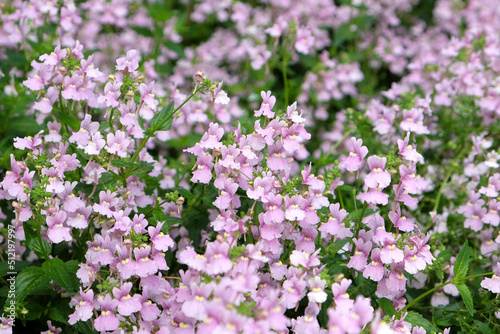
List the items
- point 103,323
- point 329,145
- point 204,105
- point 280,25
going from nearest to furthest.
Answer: point 103,323
point 204,105
point 280,25
point 329,145

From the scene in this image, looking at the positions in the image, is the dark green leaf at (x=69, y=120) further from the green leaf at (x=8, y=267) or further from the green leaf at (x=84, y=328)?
the green leaf at (x=84, y=328)

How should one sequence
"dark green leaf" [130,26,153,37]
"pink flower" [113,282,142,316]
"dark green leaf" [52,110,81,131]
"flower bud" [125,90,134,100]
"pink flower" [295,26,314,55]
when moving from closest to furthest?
"pink flower" [113,282,142,316]
"flower bud" [125,90,134,100]
"dark green leaf" [52,110,81,131]
"pink flower" [295,26,314,55]
"dark green leaf" [130,26,153,37]

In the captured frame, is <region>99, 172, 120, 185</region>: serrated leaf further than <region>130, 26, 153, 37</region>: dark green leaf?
No

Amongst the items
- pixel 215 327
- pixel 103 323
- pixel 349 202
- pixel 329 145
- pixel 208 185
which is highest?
pixel 215 327

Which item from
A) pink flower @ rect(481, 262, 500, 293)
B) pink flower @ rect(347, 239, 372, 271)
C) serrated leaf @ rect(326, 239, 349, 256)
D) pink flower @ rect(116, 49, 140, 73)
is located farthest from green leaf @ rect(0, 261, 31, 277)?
pink flower @ rect(481, 262, 500, 293)

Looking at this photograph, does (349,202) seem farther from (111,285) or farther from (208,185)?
(111,285)

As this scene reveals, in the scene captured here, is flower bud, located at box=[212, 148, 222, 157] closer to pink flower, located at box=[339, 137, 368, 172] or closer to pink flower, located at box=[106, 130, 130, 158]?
pink flower, located at box=[106, 130, 130, 158]

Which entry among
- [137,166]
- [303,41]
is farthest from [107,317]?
[303,41]

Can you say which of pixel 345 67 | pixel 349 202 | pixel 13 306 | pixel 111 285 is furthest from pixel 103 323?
pixel 345 67
